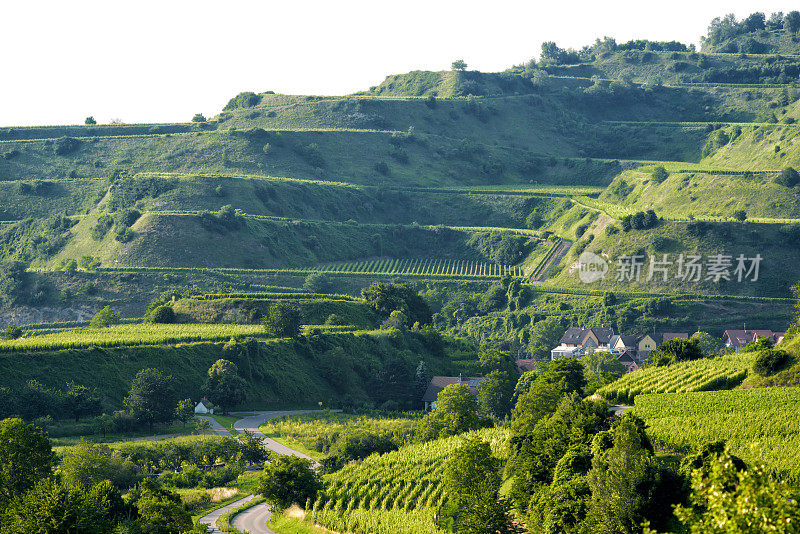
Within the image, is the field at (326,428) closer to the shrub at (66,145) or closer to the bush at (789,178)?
the bush at (789,178)

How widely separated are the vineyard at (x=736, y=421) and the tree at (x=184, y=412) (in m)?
38.2

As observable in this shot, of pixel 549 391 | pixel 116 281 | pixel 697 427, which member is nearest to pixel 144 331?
pixel 116 281

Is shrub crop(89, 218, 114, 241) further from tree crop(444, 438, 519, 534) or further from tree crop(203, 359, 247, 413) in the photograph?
tree crop(444, 438, 519, 534)

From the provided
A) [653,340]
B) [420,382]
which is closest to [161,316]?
[420,382]

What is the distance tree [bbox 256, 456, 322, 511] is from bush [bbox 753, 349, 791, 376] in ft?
84.9

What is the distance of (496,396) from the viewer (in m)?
81.0

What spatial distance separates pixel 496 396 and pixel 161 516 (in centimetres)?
4243

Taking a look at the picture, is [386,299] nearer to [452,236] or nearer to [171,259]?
[171,259]

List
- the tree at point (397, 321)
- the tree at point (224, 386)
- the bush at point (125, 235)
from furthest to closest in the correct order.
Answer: the bush at point (125, 235)
the tree at point (397, 321)
the tree at point (224, 386)

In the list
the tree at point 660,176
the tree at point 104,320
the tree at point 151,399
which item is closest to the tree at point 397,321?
the tree at point 104,320

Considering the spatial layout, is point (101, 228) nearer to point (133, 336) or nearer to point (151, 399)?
point (133, 336)

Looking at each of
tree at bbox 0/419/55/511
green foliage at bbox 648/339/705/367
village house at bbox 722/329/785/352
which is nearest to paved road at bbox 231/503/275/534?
tree at bbox 0/419/55/511

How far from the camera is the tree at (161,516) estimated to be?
141 feet

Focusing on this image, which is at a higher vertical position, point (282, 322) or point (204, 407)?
point (282, 322)
